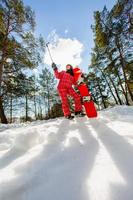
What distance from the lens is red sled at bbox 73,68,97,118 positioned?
222 inches

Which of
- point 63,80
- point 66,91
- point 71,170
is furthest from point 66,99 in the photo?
point 71,170

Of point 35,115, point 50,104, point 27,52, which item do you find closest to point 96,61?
point 27,52

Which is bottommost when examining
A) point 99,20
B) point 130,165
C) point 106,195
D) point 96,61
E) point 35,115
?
point 106,195

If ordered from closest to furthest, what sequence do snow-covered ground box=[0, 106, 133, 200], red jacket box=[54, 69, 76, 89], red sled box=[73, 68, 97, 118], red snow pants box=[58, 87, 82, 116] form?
snow-covered ground box=[0, 106, 133, 200], red sled box=[73, 68, 97, 118], red snow pants box=[58, 87, 82, 116], red jacket box=[54, 69, 76, 89]

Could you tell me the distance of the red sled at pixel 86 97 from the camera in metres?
5.64

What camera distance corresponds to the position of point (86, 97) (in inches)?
229

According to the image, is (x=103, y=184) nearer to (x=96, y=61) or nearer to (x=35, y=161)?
(x=35, y=161)

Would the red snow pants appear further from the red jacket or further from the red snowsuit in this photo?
the red jacket

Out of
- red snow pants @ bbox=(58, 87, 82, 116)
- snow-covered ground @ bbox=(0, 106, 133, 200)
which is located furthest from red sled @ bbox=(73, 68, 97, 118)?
snow-covered ground @ bbox=(0, 106, 133, 200)

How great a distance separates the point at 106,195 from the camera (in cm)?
137

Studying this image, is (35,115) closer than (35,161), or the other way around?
(35,161)

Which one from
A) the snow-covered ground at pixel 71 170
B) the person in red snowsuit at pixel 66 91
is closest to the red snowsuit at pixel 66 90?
the person in red snowsuit at pixel 66 91

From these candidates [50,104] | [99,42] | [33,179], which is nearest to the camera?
[33,179]

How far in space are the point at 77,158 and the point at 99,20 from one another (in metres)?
18.6
